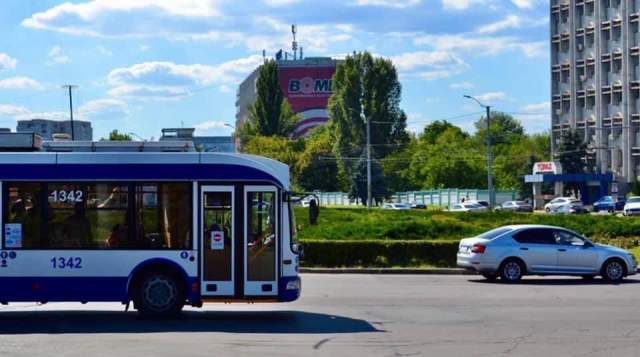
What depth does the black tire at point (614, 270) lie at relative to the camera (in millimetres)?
27906

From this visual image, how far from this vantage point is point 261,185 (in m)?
18.8

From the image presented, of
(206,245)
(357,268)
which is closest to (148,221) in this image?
(206,245)

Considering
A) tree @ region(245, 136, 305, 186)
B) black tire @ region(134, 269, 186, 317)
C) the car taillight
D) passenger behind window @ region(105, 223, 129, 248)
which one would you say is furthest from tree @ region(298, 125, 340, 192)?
black tire @ region(134, 269, 186, 317)

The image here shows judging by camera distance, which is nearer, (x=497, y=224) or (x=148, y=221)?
(x=148, y=221)

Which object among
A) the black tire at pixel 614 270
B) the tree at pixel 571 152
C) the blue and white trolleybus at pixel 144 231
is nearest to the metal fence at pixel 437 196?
the tree at pixel 571 152

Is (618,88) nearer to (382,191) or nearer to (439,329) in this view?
(382,191)

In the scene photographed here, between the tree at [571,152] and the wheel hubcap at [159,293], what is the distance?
88300 millimetres

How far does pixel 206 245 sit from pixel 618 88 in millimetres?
88704

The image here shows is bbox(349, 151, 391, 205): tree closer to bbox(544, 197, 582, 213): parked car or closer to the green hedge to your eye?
bbox(544, 197, 582, 213): parked car

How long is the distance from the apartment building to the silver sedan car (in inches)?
2755

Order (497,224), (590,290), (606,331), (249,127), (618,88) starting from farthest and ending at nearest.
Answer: (249,127) < (618,88) < (497,224) < (590,290) < (606,331)

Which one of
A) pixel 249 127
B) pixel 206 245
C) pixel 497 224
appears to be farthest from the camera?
pixel 249 127

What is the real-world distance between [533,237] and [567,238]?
91 centimetres

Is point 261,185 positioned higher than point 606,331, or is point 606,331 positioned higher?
point 261,185
